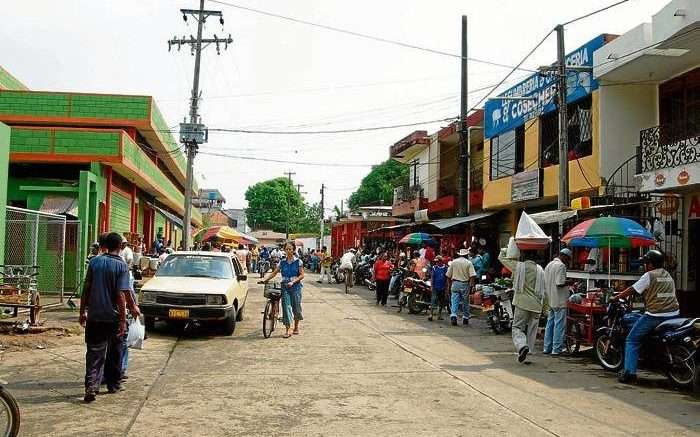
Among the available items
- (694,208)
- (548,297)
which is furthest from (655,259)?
(694,208)

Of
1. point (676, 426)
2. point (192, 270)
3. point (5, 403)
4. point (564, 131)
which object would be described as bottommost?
point (676, 426)

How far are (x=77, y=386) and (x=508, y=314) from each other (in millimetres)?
9022

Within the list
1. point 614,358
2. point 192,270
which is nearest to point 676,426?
point 614,358

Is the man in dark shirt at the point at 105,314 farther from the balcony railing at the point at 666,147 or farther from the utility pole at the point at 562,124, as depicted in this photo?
the balcony railing at the point at 666,147

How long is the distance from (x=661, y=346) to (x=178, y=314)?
315 inches

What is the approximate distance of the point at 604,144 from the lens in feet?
58.9

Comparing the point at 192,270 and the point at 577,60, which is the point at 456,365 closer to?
the point at 192,270

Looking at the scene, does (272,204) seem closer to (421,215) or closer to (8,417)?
(421,215)

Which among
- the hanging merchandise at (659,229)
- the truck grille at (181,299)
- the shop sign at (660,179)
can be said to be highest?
the shop sign at (660,179)

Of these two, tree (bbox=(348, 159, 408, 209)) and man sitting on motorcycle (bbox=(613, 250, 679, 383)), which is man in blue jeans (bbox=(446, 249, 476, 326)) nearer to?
man sitting on motorcycle (bbox=(613, 250, 679, 383))

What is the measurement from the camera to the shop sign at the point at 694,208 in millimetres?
15574

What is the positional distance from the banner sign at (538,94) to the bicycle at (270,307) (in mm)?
8960

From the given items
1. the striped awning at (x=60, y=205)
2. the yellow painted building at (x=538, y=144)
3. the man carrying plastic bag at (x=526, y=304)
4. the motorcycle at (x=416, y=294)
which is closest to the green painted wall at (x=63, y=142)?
the striped awning at (x=60, y=205)

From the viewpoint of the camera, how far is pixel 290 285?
42.7 feet
